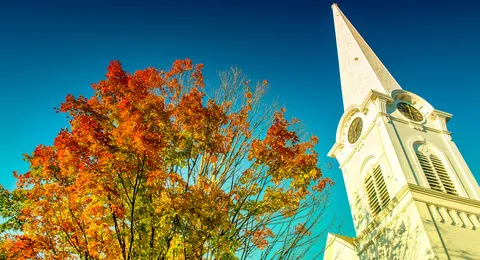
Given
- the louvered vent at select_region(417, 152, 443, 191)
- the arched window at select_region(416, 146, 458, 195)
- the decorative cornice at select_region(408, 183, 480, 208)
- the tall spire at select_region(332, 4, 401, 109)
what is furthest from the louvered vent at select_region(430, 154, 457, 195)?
the tall spire at select_region(332, 4, 401, 109)

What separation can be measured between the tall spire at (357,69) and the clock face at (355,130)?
1647 millimetres

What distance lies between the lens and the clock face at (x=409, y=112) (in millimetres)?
22031

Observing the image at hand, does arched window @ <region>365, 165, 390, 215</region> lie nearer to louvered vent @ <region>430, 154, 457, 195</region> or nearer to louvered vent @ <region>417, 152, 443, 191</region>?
louvered vent @ <region>417, 152, 443, 191</region>

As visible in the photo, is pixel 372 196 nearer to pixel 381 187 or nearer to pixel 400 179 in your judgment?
pixel 381 187

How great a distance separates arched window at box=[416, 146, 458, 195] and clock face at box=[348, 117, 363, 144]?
401 cm

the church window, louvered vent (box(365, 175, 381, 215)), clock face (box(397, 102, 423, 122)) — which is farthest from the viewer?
clock face (box(397, 102, 423, 122))

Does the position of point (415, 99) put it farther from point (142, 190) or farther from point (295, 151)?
point (142, 190)

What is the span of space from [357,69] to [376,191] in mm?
12547

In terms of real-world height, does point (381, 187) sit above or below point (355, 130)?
below

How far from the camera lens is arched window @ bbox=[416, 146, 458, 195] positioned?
17.6m

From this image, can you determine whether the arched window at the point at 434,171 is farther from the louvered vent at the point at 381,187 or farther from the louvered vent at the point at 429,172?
the louvered vent at the point at 381,187

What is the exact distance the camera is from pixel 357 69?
27.9 m

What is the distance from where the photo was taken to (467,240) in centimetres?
1454

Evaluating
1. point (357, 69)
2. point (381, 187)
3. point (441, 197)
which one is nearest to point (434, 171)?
point (441, 197)
